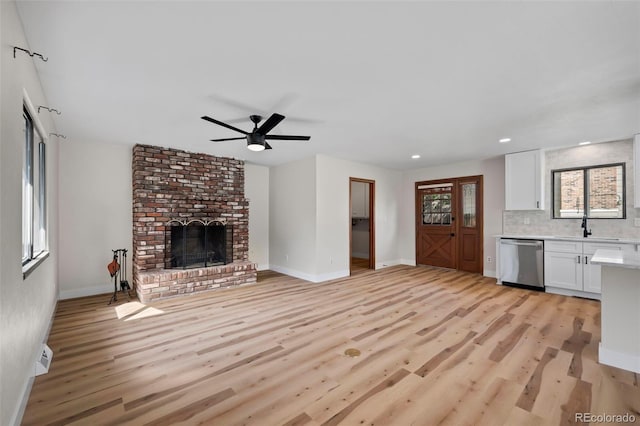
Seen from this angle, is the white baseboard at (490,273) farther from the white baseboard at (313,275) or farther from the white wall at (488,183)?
the white baseboard at (313,275)

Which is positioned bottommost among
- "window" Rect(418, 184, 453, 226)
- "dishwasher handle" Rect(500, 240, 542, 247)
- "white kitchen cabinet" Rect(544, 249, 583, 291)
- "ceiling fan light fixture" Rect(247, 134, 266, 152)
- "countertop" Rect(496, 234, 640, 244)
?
"white kitchen cabinet" Rect(544, 249, 583, 291)

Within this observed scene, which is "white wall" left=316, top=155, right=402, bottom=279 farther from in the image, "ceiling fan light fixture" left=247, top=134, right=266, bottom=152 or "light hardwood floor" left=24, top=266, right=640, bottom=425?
"ceiling fan light fixture" left=247, top=134, right=266, bottom=152

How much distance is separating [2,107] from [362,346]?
10.3 feet

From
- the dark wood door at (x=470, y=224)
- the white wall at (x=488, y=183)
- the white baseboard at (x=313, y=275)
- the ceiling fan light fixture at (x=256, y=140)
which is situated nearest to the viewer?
the ceiling fan light fixture at (x=256, y=140)

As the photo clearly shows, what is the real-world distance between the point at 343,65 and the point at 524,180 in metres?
4.69

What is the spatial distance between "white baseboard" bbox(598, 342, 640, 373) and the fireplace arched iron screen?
519 centimetres

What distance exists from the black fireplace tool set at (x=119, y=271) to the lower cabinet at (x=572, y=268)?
6.99 metres

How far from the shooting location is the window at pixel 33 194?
8.20 ft

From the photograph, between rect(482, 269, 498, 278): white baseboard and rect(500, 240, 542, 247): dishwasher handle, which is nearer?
rect(500, 240, 542, 247): dishwasher handle

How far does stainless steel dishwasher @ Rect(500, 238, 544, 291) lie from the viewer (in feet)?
15.8

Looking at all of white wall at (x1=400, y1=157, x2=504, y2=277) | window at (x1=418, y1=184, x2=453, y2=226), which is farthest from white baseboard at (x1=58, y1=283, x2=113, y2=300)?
white wall at (x1=400, y1=157, x2=504, y2=277)

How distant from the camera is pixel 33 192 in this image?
108 inches

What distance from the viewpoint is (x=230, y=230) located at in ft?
18.4

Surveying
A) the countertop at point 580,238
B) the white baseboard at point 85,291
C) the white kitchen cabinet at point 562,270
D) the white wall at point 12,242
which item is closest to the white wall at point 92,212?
the white baseboard at point 85,291
